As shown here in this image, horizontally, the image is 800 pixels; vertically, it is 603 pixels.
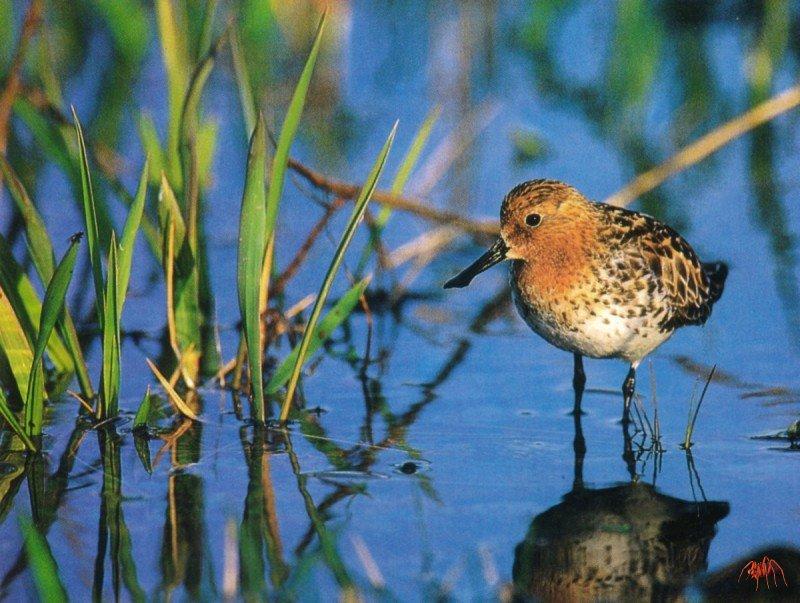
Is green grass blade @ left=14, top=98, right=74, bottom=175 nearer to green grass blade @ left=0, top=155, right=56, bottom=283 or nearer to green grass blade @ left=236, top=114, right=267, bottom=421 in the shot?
green grass blade @ left=0, top=155, right=56, bottom=283

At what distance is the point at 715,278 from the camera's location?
279 inches

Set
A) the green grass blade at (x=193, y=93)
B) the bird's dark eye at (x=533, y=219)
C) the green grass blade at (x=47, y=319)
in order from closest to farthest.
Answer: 1. the green grass blade at (x=47, y=319)
2. the green grass blade at (x=193, y=93)
3. the bird's dark eye at (x=533, y=219)

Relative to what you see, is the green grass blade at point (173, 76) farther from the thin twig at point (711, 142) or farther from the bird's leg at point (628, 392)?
the thin twig at point (711, 142)

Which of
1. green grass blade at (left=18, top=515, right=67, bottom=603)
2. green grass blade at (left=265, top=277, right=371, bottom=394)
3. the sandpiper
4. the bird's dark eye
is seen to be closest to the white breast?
the sandpiper

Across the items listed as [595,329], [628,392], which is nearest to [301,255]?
[595,329]

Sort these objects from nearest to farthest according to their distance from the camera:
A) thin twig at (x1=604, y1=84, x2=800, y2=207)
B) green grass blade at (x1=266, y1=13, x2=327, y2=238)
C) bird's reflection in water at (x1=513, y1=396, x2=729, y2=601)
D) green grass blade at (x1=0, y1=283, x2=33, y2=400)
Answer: bird's reflection in water at (x1=513, y1=396, x2=729, y2=601), green grass blade at (x1=266, y1=13, x2=327, y2=238), green grass blade at (x1=0, y1=283, x2=33, y2=400), thin twig at (x1=604, y1=84, x2=800, y2=207)

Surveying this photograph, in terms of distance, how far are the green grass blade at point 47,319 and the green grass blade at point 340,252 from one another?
1082 millimetres

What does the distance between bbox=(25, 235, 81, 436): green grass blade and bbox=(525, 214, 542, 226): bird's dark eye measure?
7.55ft

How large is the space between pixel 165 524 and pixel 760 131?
707 centimetres

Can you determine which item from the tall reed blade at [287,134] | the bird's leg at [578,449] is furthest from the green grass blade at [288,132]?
the bird's leg at [578,449]

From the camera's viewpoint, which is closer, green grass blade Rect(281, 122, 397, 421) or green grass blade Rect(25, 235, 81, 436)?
green grass blade Rect(25, 235, 81, 436)

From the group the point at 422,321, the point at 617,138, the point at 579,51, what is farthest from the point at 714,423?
the point at 579,51

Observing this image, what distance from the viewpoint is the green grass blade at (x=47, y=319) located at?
529 cm

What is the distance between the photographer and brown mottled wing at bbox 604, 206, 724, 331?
6465mm
